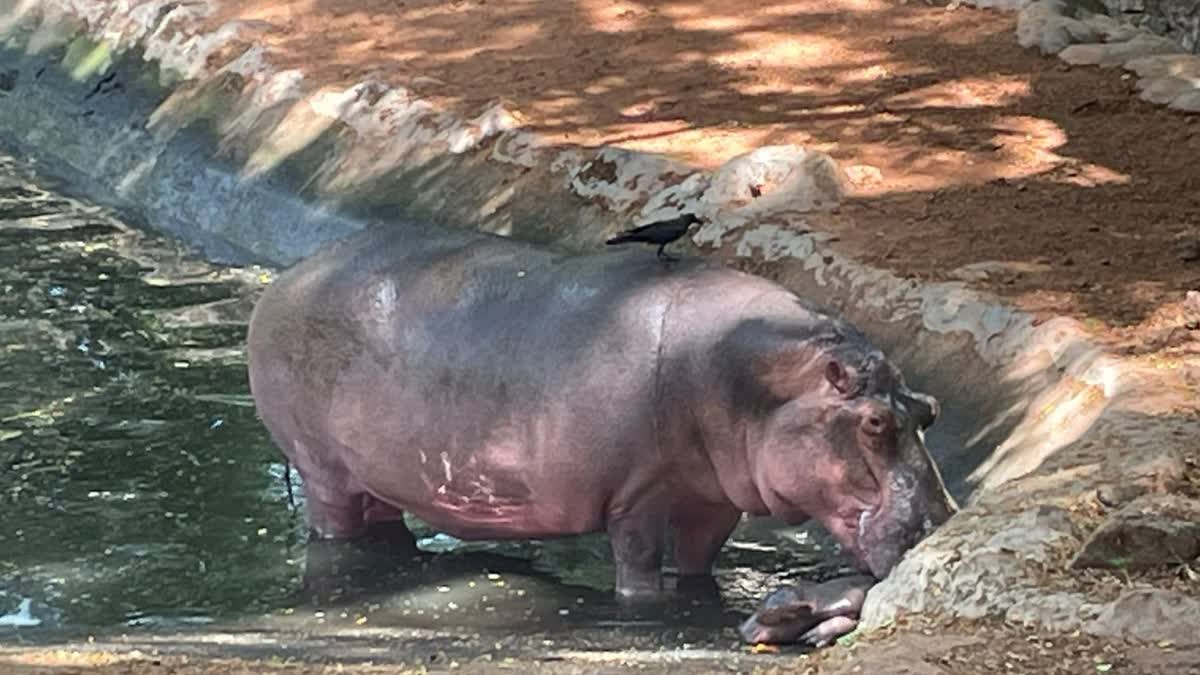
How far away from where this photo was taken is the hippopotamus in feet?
22.2

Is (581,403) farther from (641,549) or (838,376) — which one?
(838,376)

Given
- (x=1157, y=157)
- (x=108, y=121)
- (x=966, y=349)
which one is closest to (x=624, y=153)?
(x=1157, y=157)

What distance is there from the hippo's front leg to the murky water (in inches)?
4.4

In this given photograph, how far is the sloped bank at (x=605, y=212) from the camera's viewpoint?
562 centimetres

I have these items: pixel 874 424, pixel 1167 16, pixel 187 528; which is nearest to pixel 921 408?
pixel 874 424

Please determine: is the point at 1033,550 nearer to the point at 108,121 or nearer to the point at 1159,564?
the point at 1159,564

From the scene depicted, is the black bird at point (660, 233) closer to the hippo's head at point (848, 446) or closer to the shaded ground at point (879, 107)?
the hippo's head at point (848, 446)

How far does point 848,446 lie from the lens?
22.1 ft

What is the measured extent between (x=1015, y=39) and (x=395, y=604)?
638 centimetres

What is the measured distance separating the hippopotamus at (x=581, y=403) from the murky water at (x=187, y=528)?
0.72 feet

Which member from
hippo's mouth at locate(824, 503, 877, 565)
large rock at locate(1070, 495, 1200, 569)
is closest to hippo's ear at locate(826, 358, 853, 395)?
hippo's mouth at locate(824, 503, 877, 565)

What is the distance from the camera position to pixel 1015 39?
12.6 m

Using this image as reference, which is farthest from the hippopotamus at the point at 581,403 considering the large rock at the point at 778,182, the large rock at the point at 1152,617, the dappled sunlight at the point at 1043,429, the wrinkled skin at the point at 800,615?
the large rock at the point at 778,182

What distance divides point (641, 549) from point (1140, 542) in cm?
218
